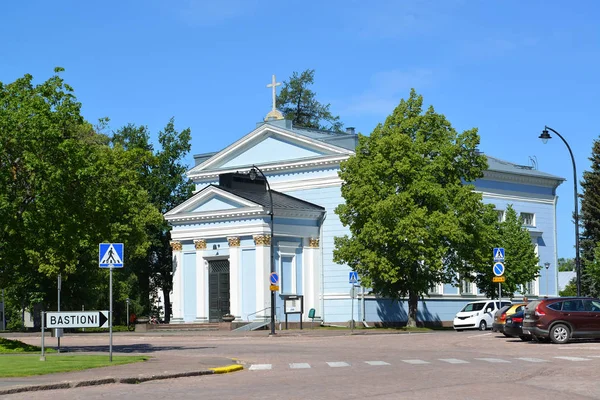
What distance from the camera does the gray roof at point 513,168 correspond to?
7094cm

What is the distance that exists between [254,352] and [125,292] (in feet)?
139

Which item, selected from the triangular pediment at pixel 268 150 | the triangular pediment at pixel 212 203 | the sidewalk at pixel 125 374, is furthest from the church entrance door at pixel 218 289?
the sidewalk at pixel 125 374

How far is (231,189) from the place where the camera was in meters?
62.0

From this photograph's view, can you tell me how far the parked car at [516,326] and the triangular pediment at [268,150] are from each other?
26101 mm

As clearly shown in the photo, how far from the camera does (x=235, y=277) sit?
59625mm

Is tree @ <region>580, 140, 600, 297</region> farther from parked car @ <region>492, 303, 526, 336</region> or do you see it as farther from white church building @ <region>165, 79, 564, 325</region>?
parked car @ <region>492, 303, 526, 336</region>

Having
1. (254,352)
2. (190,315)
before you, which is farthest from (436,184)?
(254,352)

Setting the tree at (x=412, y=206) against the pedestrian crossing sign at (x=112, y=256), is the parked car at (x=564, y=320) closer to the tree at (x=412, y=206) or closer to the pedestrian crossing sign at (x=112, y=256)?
the pedestrian crossing sign at (x=112, y=256)

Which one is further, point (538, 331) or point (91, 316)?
point (538, 331)

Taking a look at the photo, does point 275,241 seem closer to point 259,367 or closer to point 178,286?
point 178,286

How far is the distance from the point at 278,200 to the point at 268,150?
626 cm

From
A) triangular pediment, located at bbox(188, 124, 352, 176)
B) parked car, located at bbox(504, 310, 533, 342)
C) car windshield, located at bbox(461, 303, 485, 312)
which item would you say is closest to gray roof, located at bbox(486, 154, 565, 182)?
triangular pediment, located at bbox(188, 124, 352, 176)

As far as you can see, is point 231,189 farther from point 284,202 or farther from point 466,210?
point 466,210

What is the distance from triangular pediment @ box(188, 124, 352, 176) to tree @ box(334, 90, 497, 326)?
727 cm
